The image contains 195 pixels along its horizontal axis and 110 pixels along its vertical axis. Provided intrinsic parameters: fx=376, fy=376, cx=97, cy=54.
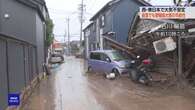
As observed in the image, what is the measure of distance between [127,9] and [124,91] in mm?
19481

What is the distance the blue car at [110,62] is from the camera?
22844 millimetres

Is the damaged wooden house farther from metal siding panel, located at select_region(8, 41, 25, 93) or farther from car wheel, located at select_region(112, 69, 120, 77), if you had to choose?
metal siding panel, located at select_region(8, 41, 25, 93)

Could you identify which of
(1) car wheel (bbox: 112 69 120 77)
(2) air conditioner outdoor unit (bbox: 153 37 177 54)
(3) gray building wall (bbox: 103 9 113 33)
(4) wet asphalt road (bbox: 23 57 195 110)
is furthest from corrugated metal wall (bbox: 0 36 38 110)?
(3) gray building wall (bbox: 103 9 113 33)

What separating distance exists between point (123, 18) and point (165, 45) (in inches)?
711

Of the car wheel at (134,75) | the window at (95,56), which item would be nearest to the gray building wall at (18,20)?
the car wheel at (134,75)

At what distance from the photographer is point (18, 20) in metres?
15.5

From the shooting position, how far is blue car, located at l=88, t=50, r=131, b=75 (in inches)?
899

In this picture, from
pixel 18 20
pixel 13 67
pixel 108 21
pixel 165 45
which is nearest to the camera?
pixel 13 67

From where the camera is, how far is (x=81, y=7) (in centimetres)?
8244

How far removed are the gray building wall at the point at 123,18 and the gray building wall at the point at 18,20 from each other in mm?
15186

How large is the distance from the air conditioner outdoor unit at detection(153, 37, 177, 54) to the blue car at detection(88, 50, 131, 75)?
4.48 meters

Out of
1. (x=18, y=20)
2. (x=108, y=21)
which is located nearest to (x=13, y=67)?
(x=18, y=20)

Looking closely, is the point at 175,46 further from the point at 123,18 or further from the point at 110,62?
→ the point at 123,18

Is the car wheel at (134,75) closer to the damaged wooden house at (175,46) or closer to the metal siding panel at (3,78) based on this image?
the damaged wooden house at (175,46)
